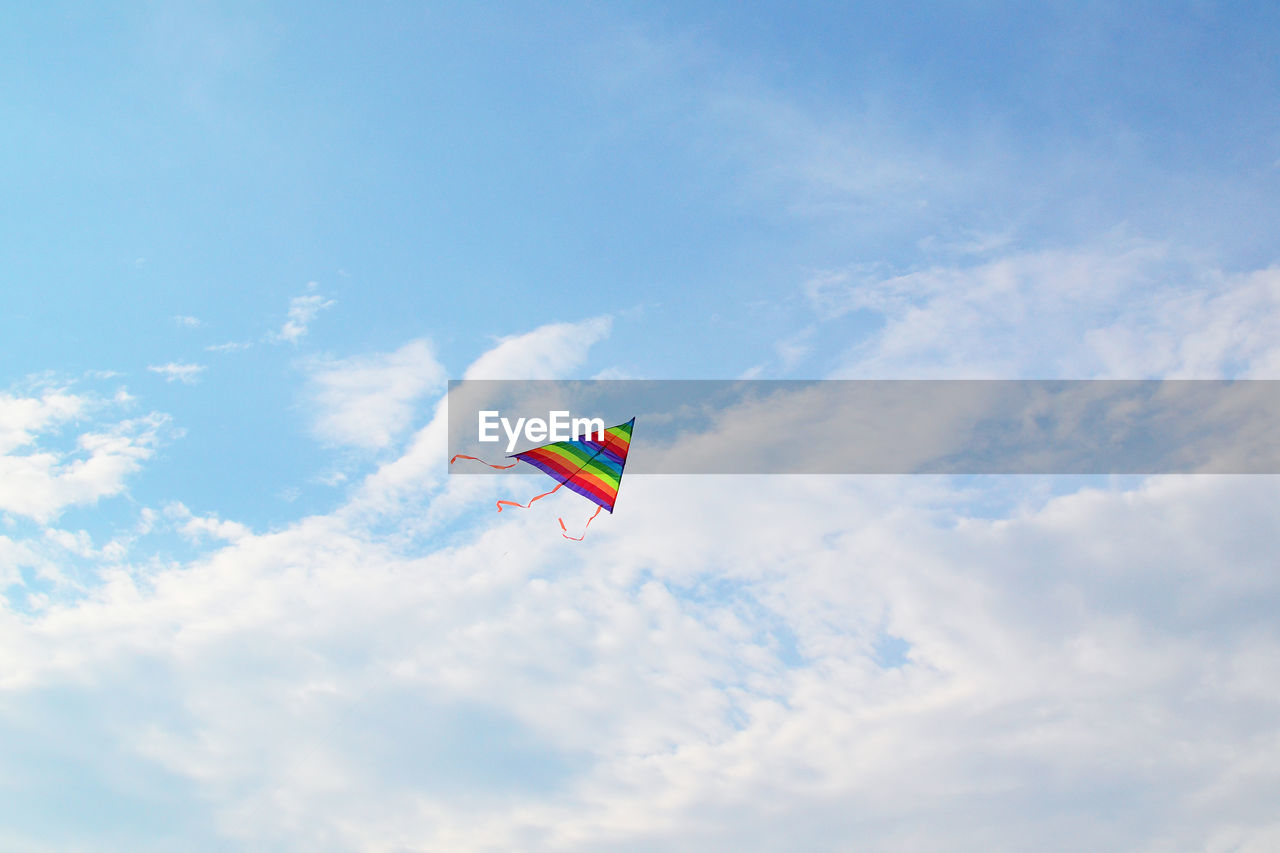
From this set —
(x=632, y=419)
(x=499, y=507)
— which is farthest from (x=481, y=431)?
(x=632, y=419)

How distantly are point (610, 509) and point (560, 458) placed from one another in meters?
3.33

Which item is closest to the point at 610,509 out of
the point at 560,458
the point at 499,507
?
the point at 560,458

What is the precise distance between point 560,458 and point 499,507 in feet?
14.8

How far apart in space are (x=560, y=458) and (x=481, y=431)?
4.52m

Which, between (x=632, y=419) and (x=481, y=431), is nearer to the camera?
(x=481, y=431)

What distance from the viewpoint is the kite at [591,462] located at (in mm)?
41522

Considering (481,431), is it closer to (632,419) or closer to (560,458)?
(560,458)

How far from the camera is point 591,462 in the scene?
4209 centimetres

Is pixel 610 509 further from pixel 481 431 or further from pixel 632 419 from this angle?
pixel 481 431

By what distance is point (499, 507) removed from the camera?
38.4 metres

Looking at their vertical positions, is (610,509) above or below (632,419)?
below

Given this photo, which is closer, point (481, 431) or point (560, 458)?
point (481, 431)

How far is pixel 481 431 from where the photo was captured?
1526 inches

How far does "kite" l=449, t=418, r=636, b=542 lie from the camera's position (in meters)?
41.5
